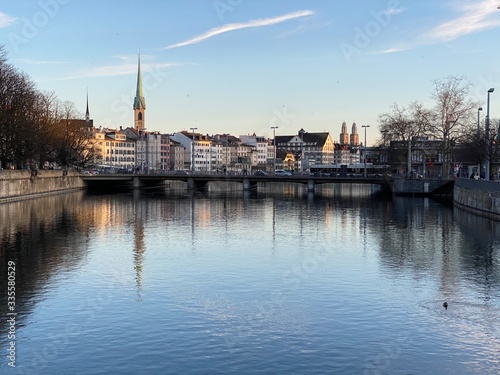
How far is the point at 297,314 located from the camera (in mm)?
21953

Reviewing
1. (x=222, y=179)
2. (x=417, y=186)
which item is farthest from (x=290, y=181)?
(x=417, y=186)

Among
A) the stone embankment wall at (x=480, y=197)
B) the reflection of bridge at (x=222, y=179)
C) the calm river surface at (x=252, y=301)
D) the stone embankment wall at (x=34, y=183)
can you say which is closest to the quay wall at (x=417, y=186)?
the reflection of bridge at (x=222, y=179)

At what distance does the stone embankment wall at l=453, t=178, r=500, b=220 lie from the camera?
178 ft

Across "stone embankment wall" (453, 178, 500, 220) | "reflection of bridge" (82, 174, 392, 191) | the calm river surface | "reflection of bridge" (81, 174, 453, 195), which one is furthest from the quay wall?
the calm river surface

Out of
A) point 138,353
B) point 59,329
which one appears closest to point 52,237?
point 59,329

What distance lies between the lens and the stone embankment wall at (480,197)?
178 feet

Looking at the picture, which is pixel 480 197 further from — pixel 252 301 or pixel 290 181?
pixel 290 181

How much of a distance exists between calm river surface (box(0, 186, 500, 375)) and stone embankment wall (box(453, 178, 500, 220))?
7.08 metres

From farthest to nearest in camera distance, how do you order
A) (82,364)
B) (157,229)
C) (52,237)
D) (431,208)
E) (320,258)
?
(431,208)
(157,229)
(52,237)
(320,258)
(82,364)

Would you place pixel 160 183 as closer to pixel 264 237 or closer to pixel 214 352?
pixel 264 237

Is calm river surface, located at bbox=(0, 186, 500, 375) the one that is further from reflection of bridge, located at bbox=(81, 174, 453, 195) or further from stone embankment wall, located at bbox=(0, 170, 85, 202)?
reflection of bridge, located at bbox=(81, 174, 453, 195)

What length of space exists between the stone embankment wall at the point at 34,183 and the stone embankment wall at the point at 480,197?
52.0 metres

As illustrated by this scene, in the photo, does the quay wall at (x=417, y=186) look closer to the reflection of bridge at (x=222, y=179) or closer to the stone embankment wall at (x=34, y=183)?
the reflection of bridge at (x=222, y=179)

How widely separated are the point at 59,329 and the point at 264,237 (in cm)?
2455
